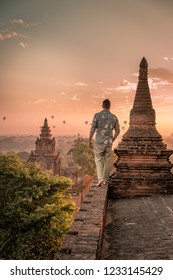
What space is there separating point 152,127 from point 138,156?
3.50 feet

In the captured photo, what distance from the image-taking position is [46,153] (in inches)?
1896

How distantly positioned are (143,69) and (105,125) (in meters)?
3.07

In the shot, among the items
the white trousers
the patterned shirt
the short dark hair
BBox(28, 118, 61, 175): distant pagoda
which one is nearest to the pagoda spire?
BBox(28, 118, 61, 175): distant pagoda

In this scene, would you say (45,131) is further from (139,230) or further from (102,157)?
(139,230)

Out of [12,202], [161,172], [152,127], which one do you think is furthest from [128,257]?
[12,202]

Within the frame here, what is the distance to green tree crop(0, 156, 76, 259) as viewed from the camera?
1352 cm

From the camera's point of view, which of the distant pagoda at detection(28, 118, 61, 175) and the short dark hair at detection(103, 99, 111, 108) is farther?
the distant pagoda at detection(28, 118, 61, 175)

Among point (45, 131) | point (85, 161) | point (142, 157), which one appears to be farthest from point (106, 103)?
point (45, 131)

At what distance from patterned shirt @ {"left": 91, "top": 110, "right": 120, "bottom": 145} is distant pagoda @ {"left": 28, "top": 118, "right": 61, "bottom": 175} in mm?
38947

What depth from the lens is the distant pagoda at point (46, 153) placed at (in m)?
45.7

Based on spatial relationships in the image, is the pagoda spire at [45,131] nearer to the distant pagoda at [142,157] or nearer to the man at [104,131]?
the distant pagoda at [142,157]

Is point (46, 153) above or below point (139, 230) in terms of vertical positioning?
below

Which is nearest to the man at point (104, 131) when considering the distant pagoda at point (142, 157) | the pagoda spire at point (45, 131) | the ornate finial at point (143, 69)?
the distant pagoda at point (142, 157)

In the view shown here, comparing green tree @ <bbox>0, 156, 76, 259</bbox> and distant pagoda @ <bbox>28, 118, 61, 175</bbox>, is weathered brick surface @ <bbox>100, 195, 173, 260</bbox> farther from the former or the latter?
distant pagoda @ <bbox>28, 118, 61, 175</bbox>
